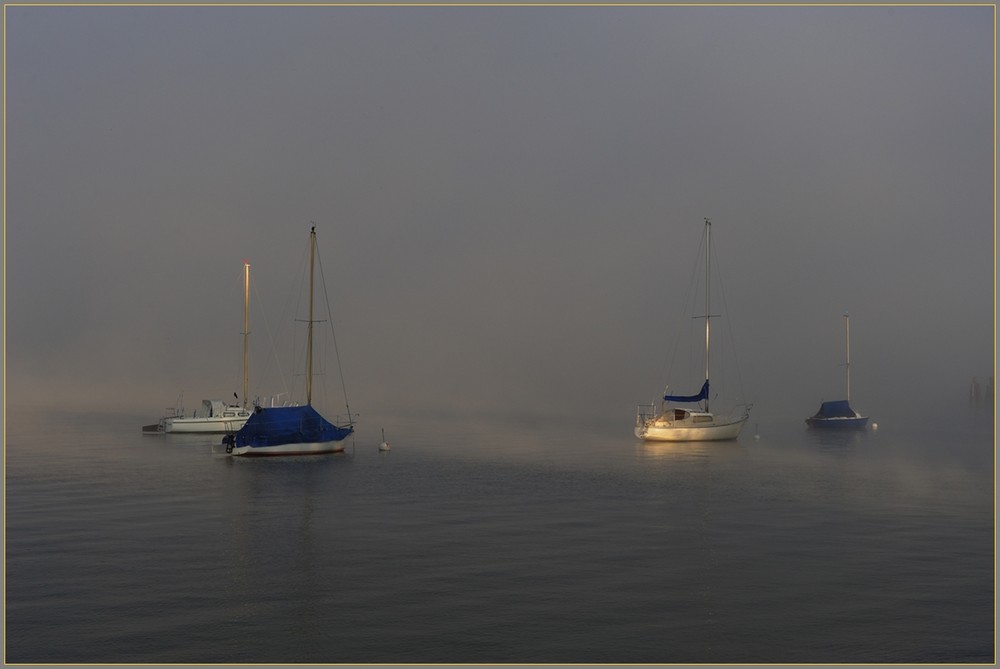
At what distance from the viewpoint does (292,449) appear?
7206 centimetres

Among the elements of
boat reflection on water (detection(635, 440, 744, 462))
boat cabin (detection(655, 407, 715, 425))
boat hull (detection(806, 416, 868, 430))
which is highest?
boat cabin (detection(655, 407, 715, 425))

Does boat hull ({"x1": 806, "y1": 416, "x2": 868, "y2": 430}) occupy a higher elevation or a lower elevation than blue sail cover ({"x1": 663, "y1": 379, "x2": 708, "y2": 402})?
lower

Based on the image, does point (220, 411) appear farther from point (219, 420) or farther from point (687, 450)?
point (687, 450)

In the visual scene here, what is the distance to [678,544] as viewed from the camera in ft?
120

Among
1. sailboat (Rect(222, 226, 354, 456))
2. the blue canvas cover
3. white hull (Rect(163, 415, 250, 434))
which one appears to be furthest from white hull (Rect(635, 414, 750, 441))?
white hull (Rect(163, 415, 250, 434))

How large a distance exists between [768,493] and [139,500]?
37.8 meters

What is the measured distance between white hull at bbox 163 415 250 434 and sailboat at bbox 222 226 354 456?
2792 cm

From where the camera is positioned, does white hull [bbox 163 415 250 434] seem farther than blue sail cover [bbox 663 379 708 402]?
Yes

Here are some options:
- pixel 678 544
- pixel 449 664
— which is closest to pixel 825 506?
pixel 678 544

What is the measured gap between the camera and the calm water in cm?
2344

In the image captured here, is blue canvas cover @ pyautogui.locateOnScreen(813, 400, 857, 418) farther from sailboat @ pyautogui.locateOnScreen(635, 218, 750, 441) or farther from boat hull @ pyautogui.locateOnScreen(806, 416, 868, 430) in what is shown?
sailboat @ pyautogui.locateOnScreen(635, 218, 750, 441)

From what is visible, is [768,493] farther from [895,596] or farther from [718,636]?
[718,636]

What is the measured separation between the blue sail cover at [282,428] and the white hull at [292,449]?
0.26 meters

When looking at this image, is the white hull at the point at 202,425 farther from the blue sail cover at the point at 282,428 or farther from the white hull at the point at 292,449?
the blue sail cover at the point at 282,428
